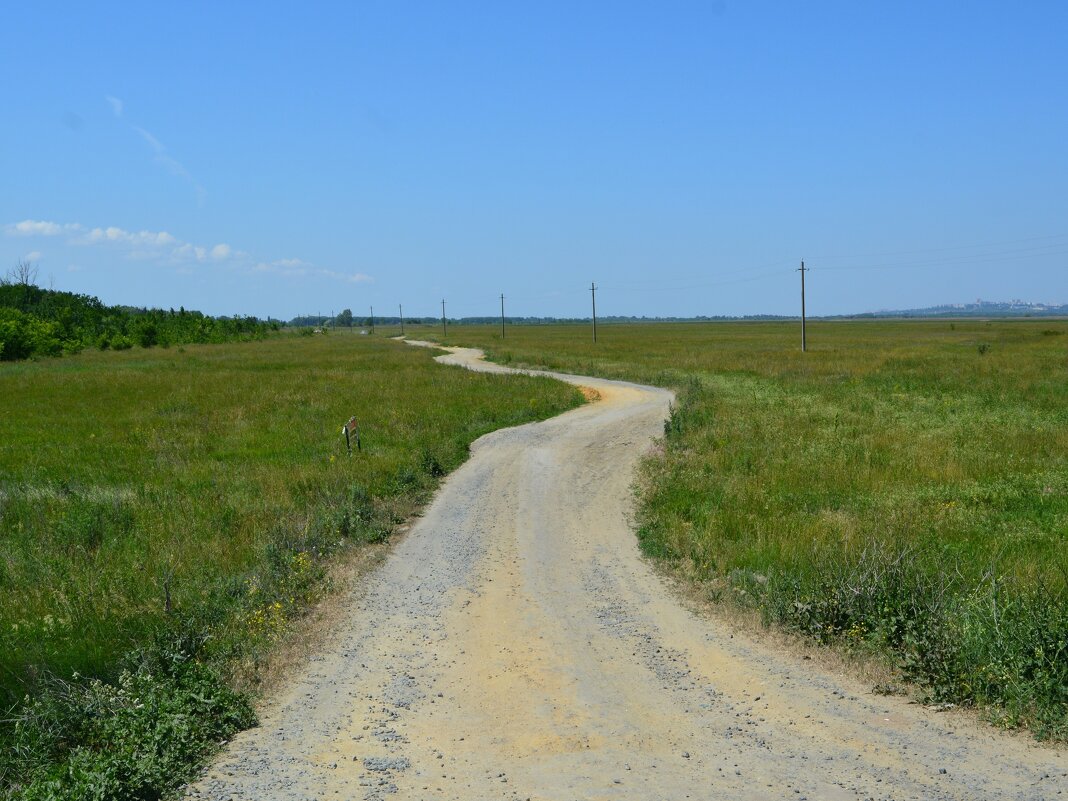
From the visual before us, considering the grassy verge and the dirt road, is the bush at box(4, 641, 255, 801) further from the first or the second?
the dirt road

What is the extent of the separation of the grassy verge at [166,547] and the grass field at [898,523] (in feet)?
18.5

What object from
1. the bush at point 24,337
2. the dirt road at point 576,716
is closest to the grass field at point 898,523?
→ the dirt road at point 576,716

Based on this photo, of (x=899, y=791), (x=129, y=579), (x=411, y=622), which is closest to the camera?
(x=899, y=791)

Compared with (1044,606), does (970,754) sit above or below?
below

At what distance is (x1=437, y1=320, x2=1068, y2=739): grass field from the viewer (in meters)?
8.10

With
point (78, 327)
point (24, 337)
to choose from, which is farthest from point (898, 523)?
point (78, 327)

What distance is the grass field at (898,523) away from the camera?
26.6 feet

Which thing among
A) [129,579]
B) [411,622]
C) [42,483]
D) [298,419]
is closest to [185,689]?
[411,622]

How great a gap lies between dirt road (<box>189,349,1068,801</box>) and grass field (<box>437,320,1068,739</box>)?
75 centimetres

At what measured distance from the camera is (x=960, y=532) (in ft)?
44.8

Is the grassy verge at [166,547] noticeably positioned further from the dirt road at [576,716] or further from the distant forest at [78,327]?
the distant forest at [78,327]

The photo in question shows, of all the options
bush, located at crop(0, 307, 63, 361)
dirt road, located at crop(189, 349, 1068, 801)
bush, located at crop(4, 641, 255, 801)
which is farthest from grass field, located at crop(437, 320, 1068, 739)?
bush, located at crop(0, 307, 63, 361)

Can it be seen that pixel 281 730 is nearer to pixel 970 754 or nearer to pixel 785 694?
pixel 785 694

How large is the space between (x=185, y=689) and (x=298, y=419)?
23.5 meters
